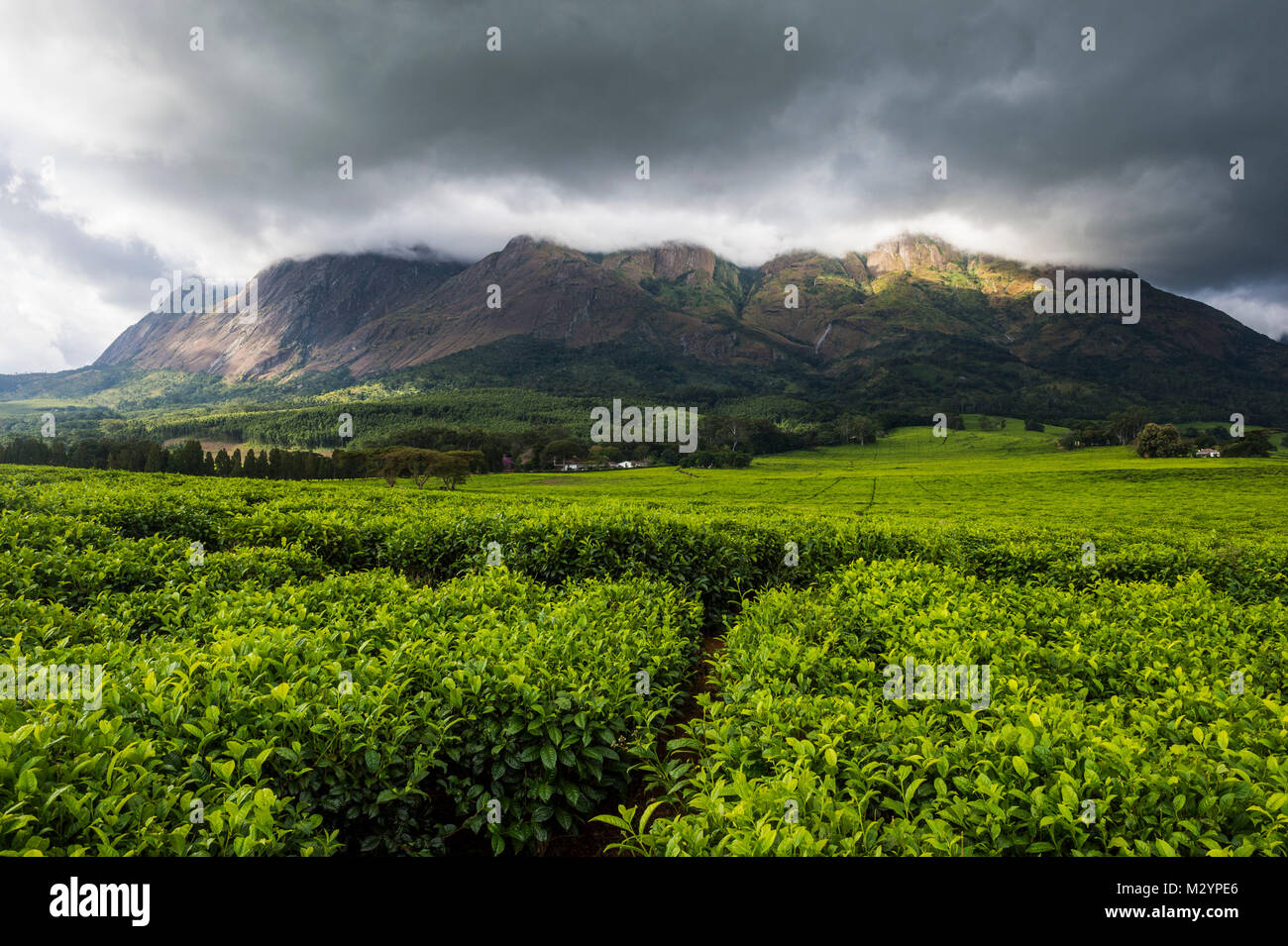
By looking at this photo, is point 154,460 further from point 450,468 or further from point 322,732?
point 322,732

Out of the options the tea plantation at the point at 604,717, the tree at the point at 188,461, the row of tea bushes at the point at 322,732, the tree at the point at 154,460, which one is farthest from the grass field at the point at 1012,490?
the tree at the point at 154,460

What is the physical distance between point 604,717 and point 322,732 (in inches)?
83.1

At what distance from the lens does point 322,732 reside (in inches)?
145

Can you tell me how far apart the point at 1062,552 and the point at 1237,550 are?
3.92m

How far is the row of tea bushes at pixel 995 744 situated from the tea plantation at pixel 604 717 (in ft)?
0.08

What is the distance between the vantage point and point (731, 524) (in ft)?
40.6

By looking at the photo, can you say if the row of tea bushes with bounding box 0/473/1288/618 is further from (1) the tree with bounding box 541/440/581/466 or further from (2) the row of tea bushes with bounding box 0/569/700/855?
(1) the tree with bounding box 541/440/581/466

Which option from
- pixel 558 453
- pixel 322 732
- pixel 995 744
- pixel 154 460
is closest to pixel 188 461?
Answer: pixel 154 460

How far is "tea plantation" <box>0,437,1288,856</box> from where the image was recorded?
2.94 metres

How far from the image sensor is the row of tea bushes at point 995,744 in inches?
115

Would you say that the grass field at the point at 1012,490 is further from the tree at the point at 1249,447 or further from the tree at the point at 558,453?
the tree at the point at 558,453

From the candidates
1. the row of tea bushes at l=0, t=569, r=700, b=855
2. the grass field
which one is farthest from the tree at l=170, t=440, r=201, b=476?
the row of tea bushes at l=0, t=569, r=700, b=855

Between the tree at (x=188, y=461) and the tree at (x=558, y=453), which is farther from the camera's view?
the tree at (x=558, y=453)

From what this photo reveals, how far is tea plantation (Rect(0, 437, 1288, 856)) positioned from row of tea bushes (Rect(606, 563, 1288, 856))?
0.08ft
